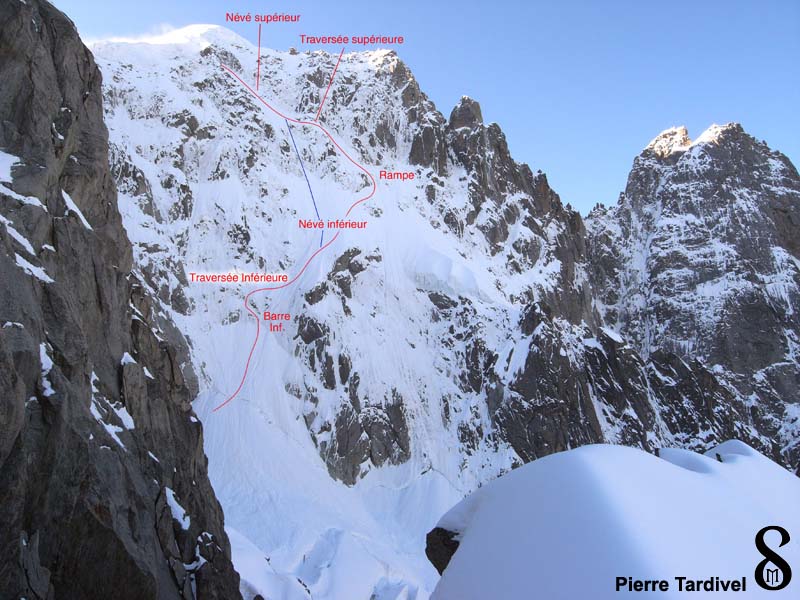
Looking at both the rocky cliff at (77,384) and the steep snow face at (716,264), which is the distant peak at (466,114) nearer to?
the steep snow face at (716,264)

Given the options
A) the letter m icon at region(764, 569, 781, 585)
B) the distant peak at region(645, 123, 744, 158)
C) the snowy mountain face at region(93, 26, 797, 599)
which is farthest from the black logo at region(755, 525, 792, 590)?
the distant peak at region(645, 123, 744, 158)

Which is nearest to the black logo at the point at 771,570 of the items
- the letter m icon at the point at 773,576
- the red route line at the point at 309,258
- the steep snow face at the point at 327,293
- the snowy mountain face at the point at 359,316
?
the letter m icon at the point at 773,576

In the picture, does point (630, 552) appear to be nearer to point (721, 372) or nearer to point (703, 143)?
point (721, 372)

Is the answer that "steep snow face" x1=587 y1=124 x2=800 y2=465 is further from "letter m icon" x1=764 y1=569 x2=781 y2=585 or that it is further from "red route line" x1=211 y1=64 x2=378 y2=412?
"letter m icon" x1=764 y1=569 x2=781 y2=585

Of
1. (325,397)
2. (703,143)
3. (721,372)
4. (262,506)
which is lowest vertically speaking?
(262,506)

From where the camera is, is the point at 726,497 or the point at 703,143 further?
the point at 703,143

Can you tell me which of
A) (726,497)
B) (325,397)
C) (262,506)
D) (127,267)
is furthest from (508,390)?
(726,497)
